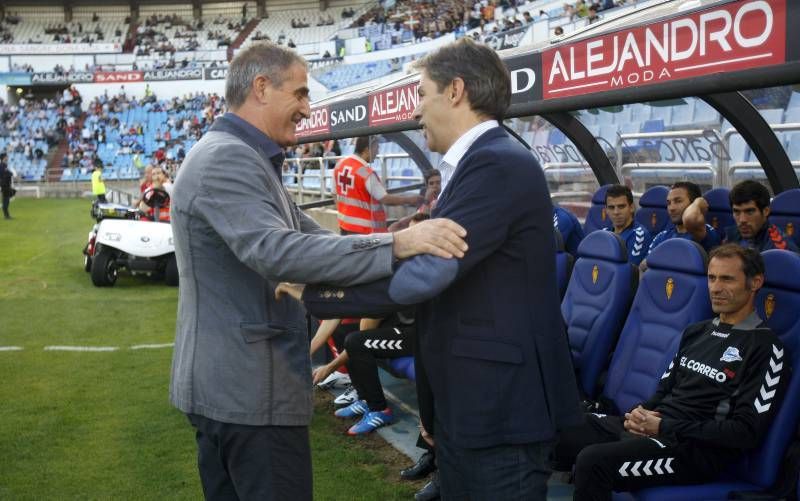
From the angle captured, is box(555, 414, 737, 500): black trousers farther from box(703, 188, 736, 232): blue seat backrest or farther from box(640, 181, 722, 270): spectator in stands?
box(703, 188, 736, 232): blue seat backrest

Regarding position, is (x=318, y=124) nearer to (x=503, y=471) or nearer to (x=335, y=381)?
(x=335, y=381)

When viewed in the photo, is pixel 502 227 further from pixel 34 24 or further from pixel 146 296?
pixel 34 24

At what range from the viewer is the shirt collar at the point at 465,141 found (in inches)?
80.1

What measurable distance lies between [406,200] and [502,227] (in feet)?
19.5

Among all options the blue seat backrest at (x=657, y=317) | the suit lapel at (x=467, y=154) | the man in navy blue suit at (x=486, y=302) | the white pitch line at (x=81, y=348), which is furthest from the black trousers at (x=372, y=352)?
the white pitch line at (x=81, y=348)

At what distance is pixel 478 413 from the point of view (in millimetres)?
1942

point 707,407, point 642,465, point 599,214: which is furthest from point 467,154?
point 599,214

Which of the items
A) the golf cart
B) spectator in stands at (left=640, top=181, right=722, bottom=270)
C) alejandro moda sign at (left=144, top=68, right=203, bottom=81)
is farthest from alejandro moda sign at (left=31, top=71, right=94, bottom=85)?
spectator in stands at (left=640, top=181, right=722, bottom=270)

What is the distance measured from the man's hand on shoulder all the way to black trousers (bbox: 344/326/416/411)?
3220mm

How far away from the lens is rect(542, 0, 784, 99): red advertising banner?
348cm

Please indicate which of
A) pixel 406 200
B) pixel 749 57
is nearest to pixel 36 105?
pixel 406 200

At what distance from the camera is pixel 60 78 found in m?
47.6

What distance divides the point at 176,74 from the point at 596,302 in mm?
45673

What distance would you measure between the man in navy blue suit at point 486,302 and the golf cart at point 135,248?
31.3 ft
